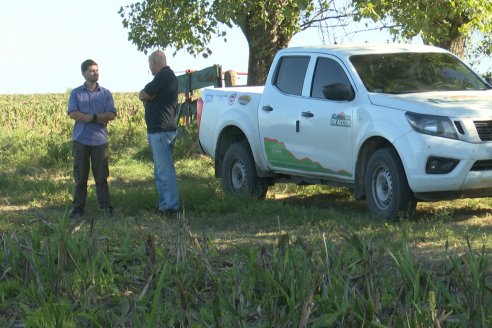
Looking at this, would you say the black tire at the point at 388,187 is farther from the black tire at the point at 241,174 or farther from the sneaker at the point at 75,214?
the sneaker at the point at 75,214

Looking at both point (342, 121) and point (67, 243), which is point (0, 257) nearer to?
point (67, 243)

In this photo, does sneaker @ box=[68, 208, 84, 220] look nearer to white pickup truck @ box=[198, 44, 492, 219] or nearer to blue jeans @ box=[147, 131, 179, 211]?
blue jeans @ box=[147, 131, 179, 211]

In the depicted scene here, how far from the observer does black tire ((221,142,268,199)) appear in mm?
12953

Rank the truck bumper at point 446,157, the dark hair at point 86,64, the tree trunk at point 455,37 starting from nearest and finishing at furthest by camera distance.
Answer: the truck bumper at point 446,157, the dark hair at point 86,64, the tree trunk at point 455,37

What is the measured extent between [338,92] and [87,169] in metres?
3.24

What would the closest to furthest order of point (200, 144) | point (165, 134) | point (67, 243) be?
1. point (67, 243)
2. point (165, 134)
3. point (200, 144)

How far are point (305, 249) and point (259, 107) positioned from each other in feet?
21.0

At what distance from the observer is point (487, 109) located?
1026cm

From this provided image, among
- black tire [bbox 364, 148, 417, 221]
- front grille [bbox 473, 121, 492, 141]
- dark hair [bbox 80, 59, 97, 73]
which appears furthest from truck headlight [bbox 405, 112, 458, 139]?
dark hair [bbox 80, 59, 97, 73]

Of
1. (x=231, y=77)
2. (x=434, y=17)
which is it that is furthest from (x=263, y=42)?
(x=434, y=17)

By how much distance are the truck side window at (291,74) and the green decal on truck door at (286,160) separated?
650 mm

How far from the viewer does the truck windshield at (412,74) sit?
1123 cm

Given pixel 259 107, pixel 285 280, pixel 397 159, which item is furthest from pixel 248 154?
pixel 285 280

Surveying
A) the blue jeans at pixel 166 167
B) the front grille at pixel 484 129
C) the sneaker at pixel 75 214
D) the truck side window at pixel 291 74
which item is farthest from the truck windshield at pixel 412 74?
the sneaker at pixel 75 214
